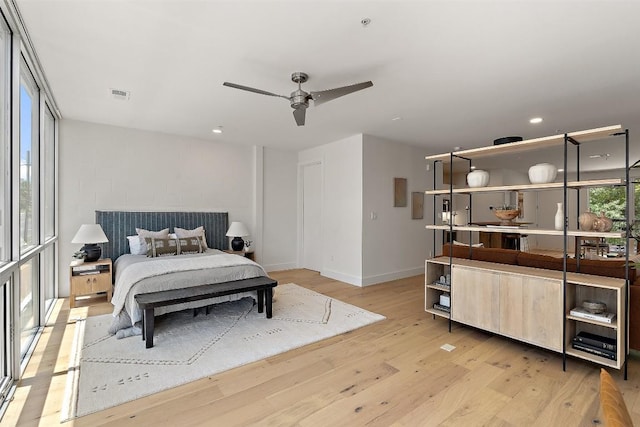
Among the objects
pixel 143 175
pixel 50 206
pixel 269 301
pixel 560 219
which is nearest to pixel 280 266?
pixel 269 301

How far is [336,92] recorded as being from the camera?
2.68m

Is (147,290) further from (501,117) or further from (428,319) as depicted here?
(501,117)

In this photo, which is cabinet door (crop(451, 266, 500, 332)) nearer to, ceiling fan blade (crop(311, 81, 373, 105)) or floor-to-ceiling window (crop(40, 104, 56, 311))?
ceiling fan blade (crop(311, 81, 373, 105))

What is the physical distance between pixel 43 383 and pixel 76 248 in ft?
9.58

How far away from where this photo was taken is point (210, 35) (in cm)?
237

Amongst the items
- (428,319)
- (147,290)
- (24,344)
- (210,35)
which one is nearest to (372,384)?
(428,319)

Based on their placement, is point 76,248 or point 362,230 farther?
point 362,230

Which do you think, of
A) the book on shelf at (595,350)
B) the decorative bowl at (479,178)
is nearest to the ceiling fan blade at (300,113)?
the decorative bowl at (479,178)

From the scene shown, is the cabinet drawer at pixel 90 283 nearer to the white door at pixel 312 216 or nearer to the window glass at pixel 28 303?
the window glass at pixel 28 303

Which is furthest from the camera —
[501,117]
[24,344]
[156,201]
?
[156,201]

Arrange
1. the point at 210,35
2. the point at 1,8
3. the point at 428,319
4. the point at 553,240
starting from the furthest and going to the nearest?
the point at 553,240, the point at 428,319, the point at 210,35, the point at 1,8

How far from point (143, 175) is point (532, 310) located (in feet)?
18.5

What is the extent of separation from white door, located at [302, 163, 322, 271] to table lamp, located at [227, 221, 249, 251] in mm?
1551

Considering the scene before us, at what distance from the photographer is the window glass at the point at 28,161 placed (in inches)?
110
